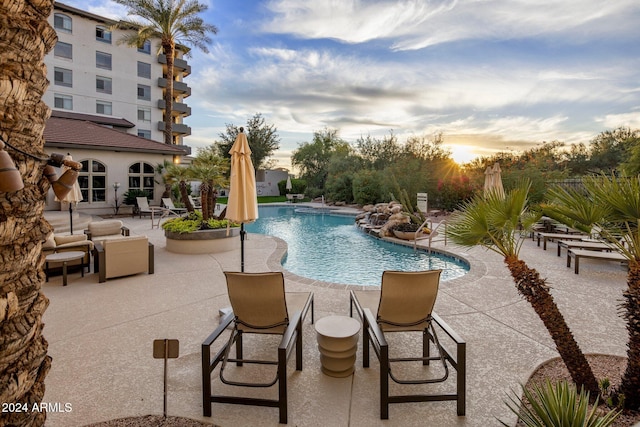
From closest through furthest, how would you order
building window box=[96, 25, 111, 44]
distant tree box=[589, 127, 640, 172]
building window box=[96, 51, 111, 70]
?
1. distant tree box=[589, 127, 640, 172]
2. building window box=[96, 25, 111, 44]
3. building window box=[96, 51, 111, 70]

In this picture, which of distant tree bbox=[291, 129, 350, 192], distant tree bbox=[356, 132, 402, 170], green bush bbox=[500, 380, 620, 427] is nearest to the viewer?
green bush bbox=[500, 380, 620, 427]

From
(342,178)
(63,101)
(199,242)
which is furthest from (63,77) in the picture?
(199,242)

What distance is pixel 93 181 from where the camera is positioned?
15945 mm

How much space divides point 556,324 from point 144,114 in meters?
35.2

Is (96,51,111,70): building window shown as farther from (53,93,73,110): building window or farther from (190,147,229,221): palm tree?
(190,147,229,221): palm tree

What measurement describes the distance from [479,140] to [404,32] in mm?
12180

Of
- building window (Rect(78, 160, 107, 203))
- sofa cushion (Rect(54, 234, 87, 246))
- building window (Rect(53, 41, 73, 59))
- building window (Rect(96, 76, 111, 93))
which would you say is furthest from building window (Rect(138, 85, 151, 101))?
sofa cushion (Rect(54, 234, 87, 246))

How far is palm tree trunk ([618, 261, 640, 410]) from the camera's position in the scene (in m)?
2.46

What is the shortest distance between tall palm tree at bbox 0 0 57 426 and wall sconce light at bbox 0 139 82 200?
0.23 ft

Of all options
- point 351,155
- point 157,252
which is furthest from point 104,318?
point 351,155

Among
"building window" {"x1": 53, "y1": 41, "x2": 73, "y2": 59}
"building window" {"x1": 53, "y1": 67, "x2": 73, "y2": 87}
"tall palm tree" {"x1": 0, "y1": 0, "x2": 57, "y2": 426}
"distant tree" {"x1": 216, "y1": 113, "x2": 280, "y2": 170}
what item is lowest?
"tall palm tree" {"x1": 0, "y1": 0, "x2": 57, "y2": 426}

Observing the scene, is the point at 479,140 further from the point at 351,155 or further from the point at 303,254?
the point at 303,254

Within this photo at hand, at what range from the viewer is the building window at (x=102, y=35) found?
2742cm

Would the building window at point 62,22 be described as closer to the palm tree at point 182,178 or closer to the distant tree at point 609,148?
the palm tree at point 182,178
